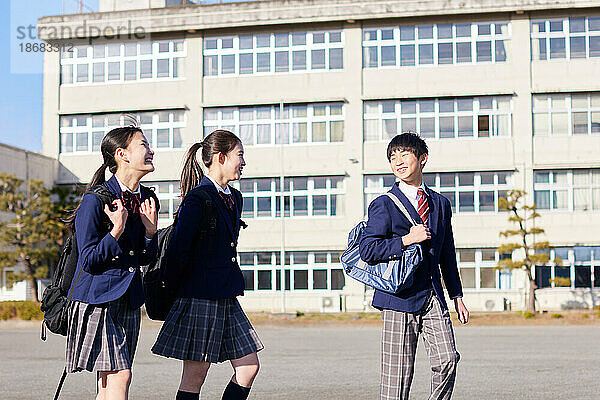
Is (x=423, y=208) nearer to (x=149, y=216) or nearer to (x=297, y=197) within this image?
(x=149, y=216)

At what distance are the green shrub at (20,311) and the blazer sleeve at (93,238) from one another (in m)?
24.8

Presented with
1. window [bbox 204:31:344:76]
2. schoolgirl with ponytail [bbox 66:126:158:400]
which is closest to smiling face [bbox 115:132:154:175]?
schoolgirl with ponytail [bbox 66:126:158:400]

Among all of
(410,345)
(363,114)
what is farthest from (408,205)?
(363,114)

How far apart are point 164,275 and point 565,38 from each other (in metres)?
35.6

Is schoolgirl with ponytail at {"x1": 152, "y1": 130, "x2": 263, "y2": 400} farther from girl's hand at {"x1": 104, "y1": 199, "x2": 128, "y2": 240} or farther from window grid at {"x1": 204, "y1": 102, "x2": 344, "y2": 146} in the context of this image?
window grid at {"x1": 204, "y1": 102, "x2": 344, "y2": 146}

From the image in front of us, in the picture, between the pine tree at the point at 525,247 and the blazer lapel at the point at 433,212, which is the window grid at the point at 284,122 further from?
the blazer lapel at the point at 433,212

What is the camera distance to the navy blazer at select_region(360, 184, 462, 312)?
5.13m

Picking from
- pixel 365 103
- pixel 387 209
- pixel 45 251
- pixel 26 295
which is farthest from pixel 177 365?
pixel 26 295

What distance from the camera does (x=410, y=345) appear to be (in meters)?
5.18

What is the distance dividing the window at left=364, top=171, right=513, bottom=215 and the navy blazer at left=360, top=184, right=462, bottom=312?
31997 millimetres

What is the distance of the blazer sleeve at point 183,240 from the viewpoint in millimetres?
5039

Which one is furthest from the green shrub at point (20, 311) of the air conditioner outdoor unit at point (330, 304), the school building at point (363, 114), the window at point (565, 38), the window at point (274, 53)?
the window at point (565, 38)

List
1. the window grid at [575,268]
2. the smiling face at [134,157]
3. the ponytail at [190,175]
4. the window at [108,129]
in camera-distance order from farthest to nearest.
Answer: the window at [108,129] < the window grid at [575,268] < the ponytail at [190,175] < the smiling face at [134,157]

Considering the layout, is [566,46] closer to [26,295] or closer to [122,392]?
[26,295]
